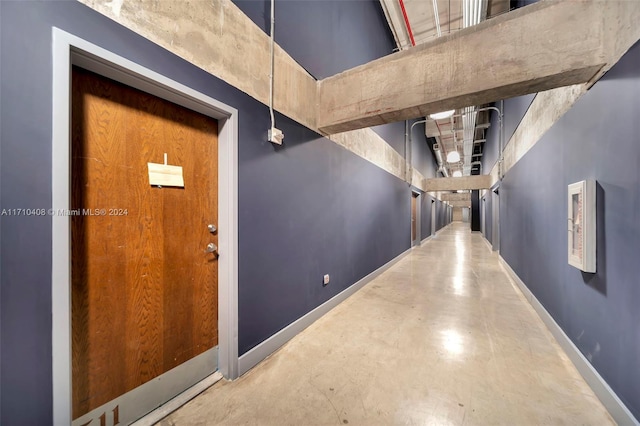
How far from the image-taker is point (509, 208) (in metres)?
4.94

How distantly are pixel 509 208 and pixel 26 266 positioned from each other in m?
6.57

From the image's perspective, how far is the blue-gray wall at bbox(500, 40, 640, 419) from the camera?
1314 mm

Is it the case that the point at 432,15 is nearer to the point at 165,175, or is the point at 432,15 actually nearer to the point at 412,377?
the point at 165,175

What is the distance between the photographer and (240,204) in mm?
1852

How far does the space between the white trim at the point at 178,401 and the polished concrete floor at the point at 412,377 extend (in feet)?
0.13

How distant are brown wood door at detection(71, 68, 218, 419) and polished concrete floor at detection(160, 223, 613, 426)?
46 cm

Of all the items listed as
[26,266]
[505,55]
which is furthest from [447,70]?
[26,266]

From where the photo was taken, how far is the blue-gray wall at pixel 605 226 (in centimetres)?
131

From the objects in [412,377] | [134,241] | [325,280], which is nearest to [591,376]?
[412,377]

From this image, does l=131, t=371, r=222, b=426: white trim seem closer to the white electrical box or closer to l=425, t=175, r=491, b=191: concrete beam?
the white electrical box

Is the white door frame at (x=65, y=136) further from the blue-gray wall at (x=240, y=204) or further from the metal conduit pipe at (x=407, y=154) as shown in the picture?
the metal conduit pipe at (x=407, y=154)

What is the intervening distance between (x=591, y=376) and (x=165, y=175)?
3301 mm

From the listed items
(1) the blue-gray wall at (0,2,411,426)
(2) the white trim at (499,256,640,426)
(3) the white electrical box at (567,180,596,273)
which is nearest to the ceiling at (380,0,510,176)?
(1) the blue-gray wall at (0,2,411,426)

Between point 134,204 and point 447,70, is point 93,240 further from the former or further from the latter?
point 447,70
